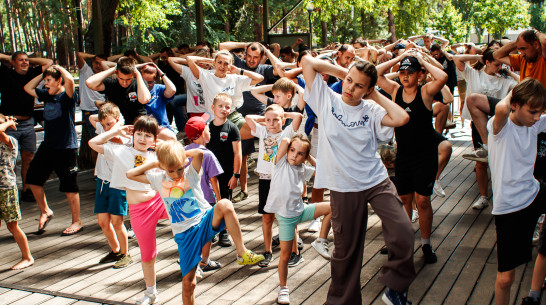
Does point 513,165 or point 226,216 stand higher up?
point 513,165

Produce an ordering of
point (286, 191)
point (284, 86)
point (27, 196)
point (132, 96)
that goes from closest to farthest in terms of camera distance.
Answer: point (286, 191) → point (284, 86) → point (132, 96) → point (27, 196)

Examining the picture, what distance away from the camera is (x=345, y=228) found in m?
3.67

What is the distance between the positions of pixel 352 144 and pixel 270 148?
5.11 feet

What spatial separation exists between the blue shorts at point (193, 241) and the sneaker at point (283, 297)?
75cm

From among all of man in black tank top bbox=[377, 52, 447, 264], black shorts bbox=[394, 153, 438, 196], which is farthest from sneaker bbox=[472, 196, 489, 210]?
black shorts bbox=[394, 153, 438, 196]

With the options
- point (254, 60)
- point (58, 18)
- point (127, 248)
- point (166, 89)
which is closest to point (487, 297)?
point (127, 248)

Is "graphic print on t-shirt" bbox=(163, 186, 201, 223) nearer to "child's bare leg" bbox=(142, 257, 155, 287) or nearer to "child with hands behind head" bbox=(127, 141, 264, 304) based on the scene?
"child with hands behind head" bbox=(127, 141, 264, 304)

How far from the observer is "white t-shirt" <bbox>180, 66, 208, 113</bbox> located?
7277 millimetres

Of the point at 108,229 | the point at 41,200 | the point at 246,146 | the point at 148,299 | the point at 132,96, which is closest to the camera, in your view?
the point at 148,299

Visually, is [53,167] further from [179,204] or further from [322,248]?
[322,248]

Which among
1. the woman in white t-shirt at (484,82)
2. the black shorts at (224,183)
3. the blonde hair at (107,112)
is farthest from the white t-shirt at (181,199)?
the woman in white t-shirt at (484,82)

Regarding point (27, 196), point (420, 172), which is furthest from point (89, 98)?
point (420, 172)

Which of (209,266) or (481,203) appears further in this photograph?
(481,203)

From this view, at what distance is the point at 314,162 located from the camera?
4793mm
